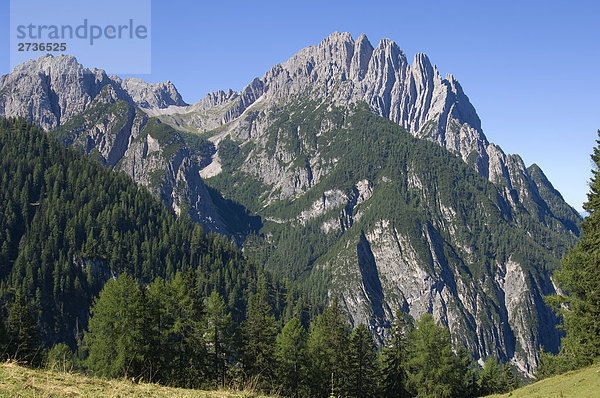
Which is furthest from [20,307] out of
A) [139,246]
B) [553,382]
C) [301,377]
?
[139,246]

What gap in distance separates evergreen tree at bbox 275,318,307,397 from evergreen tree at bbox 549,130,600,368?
26.1 meters

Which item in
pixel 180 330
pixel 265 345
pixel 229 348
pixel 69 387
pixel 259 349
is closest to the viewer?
pixel 69 387

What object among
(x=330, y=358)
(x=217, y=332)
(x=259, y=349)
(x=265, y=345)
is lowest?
(x=330, y=358)

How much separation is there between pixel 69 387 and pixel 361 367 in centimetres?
4392

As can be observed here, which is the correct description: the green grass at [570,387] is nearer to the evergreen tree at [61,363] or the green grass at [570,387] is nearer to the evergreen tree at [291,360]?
the evergreen tree at [291,360]

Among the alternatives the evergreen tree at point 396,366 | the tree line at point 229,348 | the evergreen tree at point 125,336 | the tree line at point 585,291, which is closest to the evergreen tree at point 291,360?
the tree line at point 229,348

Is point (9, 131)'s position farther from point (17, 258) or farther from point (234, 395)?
point (234, 395)

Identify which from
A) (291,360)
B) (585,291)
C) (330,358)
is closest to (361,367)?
(330,358)

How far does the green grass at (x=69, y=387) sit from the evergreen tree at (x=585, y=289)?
3164cm

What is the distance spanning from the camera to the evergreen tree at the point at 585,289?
35.9 meters

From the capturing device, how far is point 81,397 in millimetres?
13570

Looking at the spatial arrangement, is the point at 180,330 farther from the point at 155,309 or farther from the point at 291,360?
the point at 291,360

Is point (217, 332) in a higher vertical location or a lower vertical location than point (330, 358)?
higher

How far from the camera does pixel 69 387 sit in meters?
14.8
